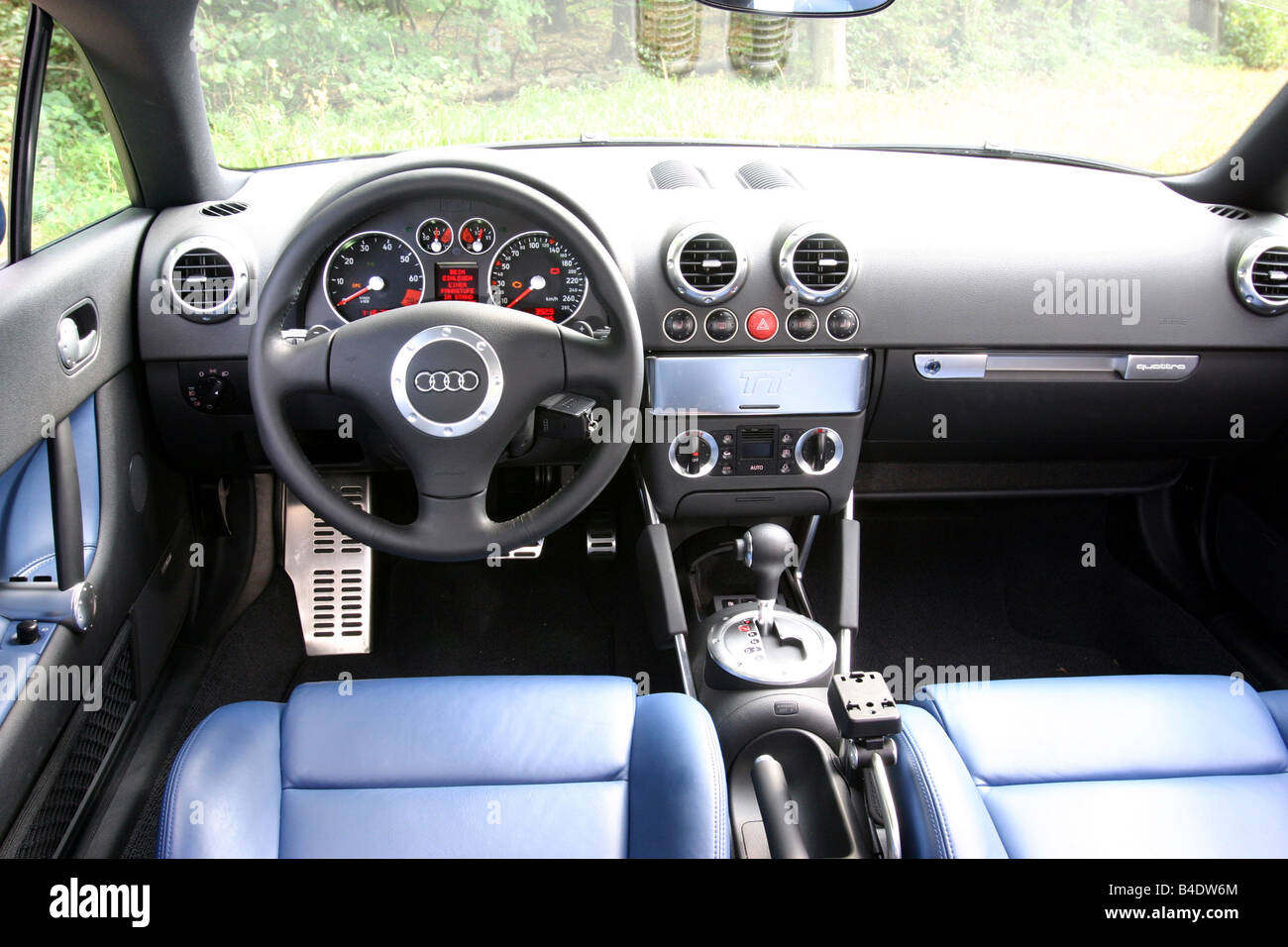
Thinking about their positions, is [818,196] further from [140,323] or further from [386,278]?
[140,323]

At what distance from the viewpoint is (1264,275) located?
2209 millimetres

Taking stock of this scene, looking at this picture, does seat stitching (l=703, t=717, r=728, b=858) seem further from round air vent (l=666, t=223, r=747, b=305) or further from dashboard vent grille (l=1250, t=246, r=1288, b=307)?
dashboard vent grille (l=1250, t=246, r=1288, b=307)

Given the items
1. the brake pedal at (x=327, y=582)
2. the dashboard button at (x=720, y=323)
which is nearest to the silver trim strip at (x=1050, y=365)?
the dashboard button at (x=720, y=323)

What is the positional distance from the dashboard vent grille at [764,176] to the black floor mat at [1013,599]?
109cm

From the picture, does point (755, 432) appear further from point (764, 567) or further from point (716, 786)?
point (716, 786)

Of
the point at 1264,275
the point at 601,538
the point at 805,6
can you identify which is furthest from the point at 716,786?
the point at 1264,275

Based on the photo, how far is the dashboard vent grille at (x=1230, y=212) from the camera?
7.52 ft

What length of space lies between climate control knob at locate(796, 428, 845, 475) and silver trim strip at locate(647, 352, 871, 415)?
6cm

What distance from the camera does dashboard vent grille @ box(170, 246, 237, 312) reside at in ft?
6.58

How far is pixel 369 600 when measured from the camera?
102 inches

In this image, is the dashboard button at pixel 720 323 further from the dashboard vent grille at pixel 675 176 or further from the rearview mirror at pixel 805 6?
the rearview mirror at pixel 805 6

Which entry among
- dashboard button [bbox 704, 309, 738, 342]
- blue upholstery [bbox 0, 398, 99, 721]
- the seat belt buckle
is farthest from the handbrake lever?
blue upholstery [bbox 0, 398, 99, 721]

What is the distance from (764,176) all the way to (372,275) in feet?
3.21

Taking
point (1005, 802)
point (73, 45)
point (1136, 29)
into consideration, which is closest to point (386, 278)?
point (73, 45)
